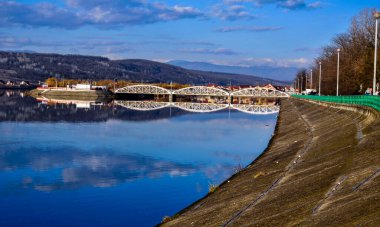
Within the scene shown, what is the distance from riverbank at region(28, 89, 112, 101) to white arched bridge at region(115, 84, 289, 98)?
7.58 m

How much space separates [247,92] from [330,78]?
7924cm

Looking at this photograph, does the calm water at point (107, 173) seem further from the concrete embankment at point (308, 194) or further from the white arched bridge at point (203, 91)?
the white arched bridge at point (203, 91)

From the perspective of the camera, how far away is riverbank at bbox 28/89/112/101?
534 ft

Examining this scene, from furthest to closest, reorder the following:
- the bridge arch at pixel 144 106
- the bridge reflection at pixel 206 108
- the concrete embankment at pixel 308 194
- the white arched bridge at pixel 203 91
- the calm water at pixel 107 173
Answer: the white arched bridge at pixel 203 91
the bridge arch at pixel 144 106
the bridge reflection at pixel 206 108
the calm water at pixel 107 173
the concrete embankment at pixel 308 194

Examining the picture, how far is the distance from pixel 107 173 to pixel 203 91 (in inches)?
5949

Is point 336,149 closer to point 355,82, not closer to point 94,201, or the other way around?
point 94,201

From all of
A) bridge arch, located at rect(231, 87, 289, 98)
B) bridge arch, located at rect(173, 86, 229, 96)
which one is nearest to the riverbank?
bridge arch, located at rect(173, 86, 229, 96)

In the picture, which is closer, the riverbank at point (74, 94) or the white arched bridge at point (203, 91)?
the white arched bridge at point (203, 91)

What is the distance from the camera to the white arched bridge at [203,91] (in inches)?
6368

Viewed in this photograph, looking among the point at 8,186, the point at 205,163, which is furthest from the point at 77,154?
the point at 8,186

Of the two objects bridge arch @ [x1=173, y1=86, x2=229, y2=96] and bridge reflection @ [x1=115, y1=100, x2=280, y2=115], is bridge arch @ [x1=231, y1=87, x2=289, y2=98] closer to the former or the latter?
bridge arch @ [x1=173, y1=86, x2=229, y2=96]

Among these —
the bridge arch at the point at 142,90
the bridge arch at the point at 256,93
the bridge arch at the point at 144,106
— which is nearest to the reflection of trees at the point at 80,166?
the bridge arch at the point at 144,106

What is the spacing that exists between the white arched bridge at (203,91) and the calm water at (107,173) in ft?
384

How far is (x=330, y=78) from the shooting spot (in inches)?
3278
